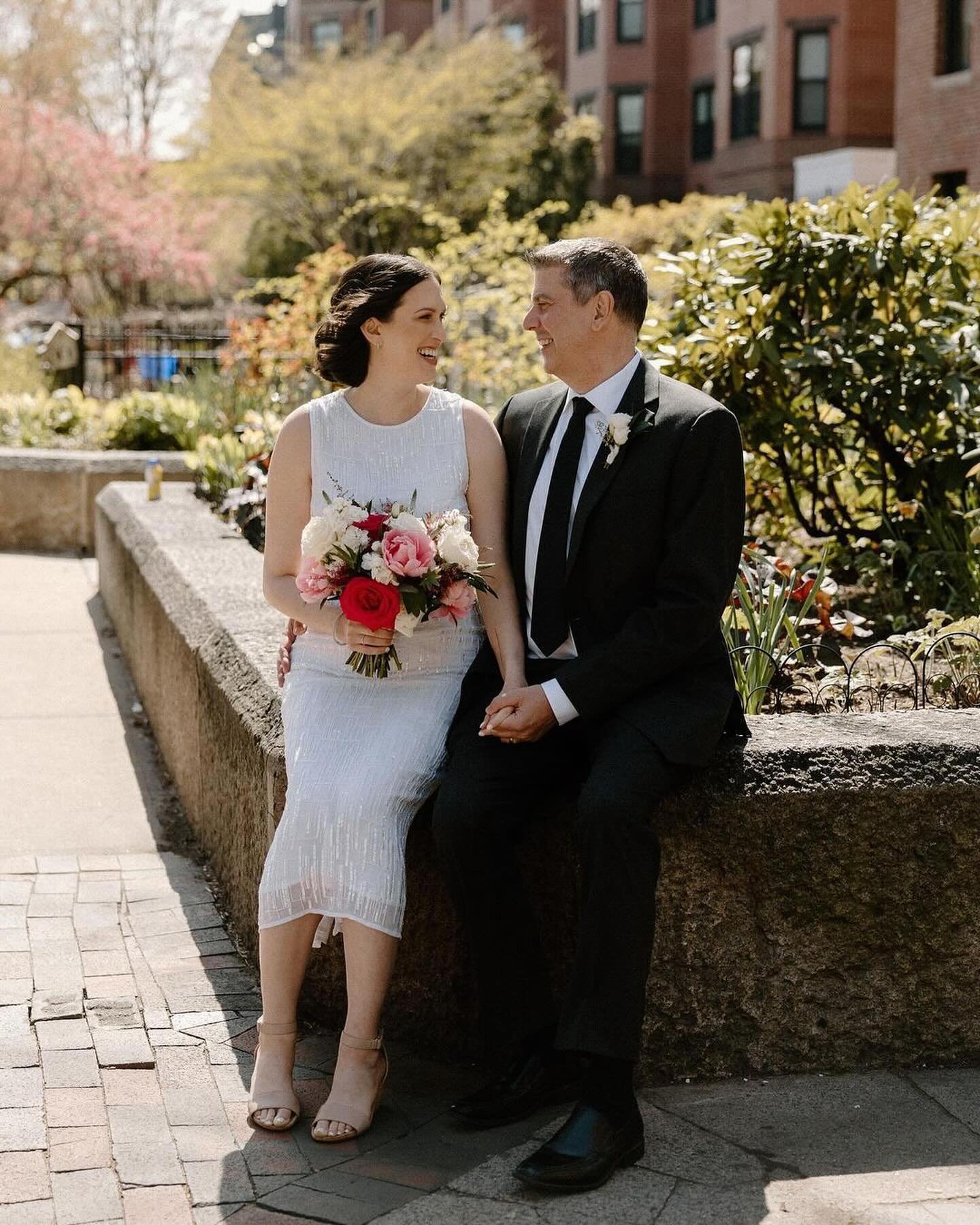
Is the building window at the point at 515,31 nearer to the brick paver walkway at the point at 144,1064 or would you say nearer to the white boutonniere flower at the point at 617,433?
the brick paver walkway at the point at 144,1064

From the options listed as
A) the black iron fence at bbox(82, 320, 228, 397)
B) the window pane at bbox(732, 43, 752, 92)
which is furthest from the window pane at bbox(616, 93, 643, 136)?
the black iron fence at bbox(82, 320, 228, 397)

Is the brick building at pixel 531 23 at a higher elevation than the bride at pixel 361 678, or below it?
higher

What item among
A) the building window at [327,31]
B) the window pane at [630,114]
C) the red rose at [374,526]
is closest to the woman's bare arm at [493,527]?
the red rose at [374,526]

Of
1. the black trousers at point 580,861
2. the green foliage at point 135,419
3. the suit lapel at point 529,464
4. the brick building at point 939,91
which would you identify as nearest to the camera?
the black trousers at point 580,861

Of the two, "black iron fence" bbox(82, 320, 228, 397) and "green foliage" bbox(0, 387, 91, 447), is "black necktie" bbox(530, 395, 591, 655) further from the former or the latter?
"black iron fence" bbox(82, 320, 228, 397)

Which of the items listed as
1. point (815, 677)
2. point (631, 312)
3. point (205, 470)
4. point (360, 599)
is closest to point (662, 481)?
point (631, 312)

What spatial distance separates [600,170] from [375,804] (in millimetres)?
37909

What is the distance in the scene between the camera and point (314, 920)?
356 cm

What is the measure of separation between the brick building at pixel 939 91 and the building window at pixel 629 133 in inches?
619

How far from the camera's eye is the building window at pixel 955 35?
22750 millimetres

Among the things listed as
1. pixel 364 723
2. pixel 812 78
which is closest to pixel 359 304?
pixel 364 723

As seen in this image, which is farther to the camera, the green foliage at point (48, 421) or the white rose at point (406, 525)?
the green foliage at point (48, 421)

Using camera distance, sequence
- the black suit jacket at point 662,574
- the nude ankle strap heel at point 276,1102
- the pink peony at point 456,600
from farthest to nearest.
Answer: the pink peony at point 456,600 < the black suit jacket at point 662,574 < the nude ankle strap heel at point 276,1102

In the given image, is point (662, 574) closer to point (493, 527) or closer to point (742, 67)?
point (493, 527)
